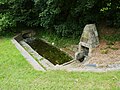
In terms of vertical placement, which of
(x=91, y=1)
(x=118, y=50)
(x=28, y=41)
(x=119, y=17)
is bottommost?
(x=28, y=41)

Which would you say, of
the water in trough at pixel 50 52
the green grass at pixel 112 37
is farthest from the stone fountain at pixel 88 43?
the green grass at pixel 112 37

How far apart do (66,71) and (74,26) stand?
4.92 metres

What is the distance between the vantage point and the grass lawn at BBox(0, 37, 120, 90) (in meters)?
6.06

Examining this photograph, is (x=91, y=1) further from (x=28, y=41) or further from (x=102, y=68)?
(x=28, y=41)

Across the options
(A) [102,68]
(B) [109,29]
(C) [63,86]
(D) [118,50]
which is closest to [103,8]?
(B) [109,29]

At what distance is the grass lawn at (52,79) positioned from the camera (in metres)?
6.06

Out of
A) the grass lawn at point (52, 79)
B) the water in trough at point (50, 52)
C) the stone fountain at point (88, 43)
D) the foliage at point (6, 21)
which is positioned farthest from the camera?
the foliage at point (6, 21)

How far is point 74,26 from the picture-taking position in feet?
38.3

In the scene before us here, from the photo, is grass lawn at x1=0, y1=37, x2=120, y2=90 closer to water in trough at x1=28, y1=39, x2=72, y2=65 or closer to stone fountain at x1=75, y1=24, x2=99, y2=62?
water in trough at x1=28, y1=39, x2=72, y2=65

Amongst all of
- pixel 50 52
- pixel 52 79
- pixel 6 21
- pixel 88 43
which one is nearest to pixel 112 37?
pixel 88 43

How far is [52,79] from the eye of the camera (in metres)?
6.64

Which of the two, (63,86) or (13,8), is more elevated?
(13,8)

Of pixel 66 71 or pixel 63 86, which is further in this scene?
pixel 66 71

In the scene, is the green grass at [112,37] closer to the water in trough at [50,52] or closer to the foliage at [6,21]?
the water in trough at [50,52]
